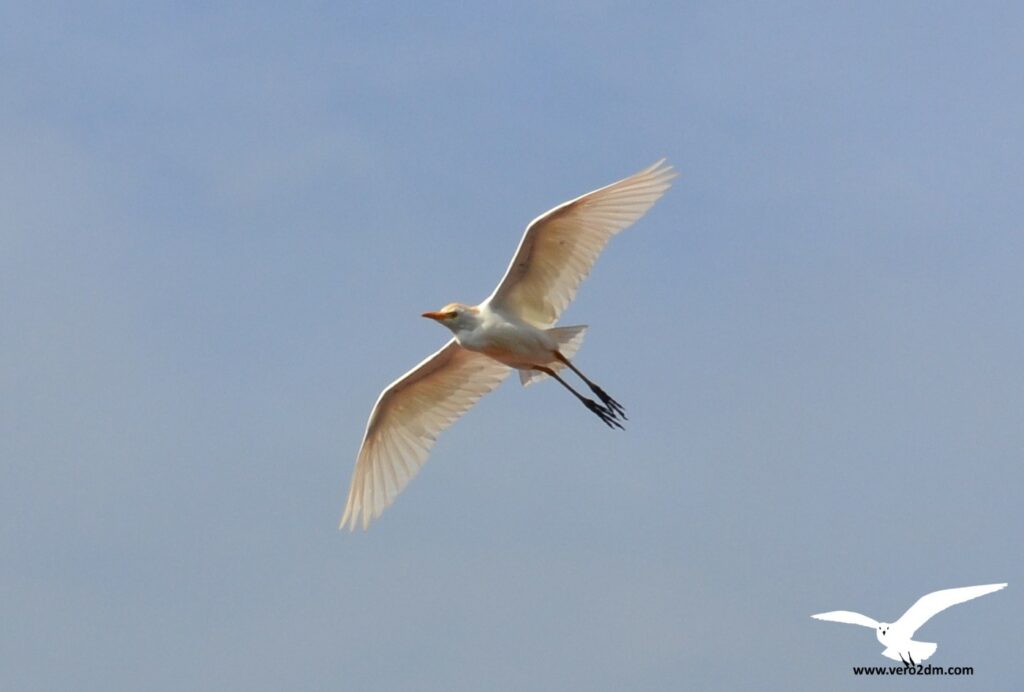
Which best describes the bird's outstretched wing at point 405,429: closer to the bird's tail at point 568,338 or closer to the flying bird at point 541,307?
the flying bird at point 541,307

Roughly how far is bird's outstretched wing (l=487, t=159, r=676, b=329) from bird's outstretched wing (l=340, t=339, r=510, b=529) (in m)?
1.97

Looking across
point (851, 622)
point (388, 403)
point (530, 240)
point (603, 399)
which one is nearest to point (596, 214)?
point (530, 240)

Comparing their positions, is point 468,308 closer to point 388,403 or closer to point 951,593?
point 388,403

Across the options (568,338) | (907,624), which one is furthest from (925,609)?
(568,338)

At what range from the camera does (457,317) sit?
72.7ft

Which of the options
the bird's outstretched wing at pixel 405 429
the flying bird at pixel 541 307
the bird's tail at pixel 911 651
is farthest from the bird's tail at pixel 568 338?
the bird's tail at pixel 911 651

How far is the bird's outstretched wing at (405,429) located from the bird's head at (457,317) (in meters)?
1.74

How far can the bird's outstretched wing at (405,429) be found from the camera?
78.6 feet

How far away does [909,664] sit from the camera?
20.0 meters

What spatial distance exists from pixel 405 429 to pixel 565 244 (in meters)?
4.01

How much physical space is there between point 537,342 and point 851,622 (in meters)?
5.00

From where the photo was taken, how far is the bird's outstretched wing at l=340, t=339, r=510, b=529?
23969 mm

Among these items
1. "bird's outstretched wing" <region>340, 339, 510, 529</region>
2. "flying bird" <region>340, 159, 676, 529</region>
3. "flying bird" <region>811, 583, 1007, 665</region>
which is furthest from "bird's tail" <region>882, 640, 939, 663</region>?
"bird's outstretched wing" <region>340, 339, 510, 529</region>

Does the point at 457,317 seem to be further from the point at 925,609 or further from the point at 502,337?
the point at 925,609
